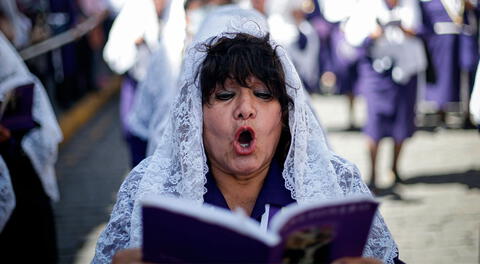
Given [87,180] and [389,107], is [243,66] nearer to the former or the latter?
[389,107]

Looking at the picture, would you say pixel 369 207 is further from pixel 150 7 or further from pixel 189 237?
pixel 150 7

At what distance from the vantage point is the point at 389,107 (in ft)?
21.2

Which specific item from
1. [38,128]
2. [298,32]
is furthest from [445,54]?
[38,128]

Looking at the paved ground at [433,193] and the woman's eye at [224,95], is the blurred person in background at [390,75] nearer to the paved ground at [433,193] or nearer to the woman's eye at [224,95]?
the paved ground at [433,193]

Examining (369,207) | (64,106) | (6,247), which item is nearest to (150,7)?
(6,247)

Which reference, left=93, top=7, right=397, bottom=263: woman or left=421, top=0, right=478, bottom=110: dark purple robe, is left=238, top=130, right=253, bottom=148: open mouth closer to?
left=93, top=7, right=397, bottom=263: woman

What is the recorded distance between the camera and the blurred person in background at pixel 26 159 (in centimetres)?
375

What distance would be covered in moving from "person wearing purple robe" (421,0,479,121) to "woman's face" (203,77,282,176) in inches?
245

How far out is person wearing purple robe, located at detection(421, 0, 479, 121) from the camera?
823 centimetres

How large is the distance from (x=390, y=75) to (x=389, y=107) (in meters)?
0.31

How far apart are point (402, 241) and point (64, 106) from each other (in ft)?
23.6

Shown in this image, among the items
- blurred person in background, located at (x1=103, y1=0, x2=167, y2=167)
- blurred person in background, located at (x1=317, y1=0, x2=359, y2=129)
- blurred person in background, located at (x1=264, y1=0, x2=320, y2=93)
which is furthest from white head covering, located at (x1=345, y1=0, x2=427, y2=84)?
blurred person in background, located at (x1=264, y1=0, x2=320, y2=93)

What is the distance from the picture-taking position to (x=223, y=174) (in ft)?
7.45

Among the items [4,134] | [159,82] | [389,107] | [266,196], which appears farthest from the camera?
[389,107]
